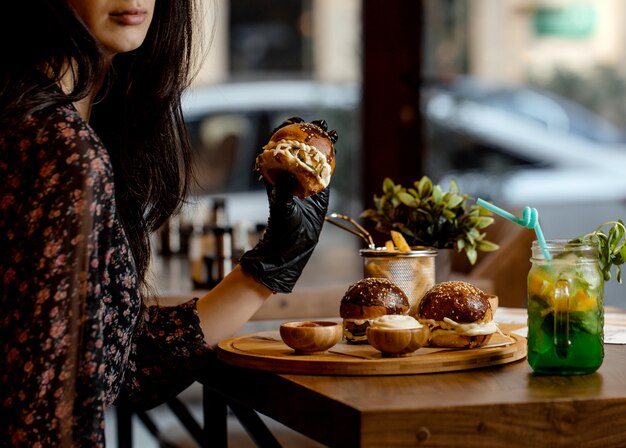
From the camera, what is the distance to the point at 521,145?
4988mm

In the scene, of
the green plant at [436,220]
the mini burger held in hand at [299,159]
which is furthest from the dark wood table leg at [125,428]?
the mini burger held in hand at [299,159]

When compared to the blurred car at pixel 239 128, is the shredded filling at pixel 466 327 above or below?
below

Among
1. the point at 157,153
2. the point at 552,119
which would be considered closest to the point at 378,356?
the point at 157,153

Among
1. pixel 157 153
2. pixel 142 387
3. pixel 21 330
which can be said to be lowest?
pixel 142 387

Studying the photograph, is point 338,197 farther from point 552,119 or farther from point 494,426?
point 494,426

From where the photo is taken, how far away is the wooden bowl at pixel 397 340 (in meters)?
1.50

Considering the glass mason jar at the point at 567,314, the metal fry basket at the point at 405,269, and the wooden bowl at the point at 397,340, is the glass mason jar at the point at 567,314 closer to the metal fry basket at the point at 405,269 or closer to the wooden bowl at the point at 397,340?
the wooden bowl at the point at 397,340

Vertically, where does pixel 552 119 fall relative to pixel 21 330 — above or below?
above

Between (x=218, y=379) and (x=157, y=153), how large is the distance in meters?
0.44

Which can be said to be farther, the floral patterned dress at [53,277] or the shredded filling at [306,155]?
the shredded filling at [306,155]

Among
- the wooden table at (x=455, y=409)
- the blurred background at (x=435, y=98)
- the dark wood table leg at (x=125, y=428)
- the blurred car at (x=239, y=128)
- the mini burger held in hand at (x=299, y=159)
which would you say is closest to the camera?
the wooden table at (x=455, y=409)

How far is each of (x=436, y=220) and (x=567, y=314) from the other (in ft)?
1.67

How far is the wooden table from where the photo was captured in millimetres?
1280

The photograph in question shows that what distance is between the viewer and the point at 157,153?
192 cm
